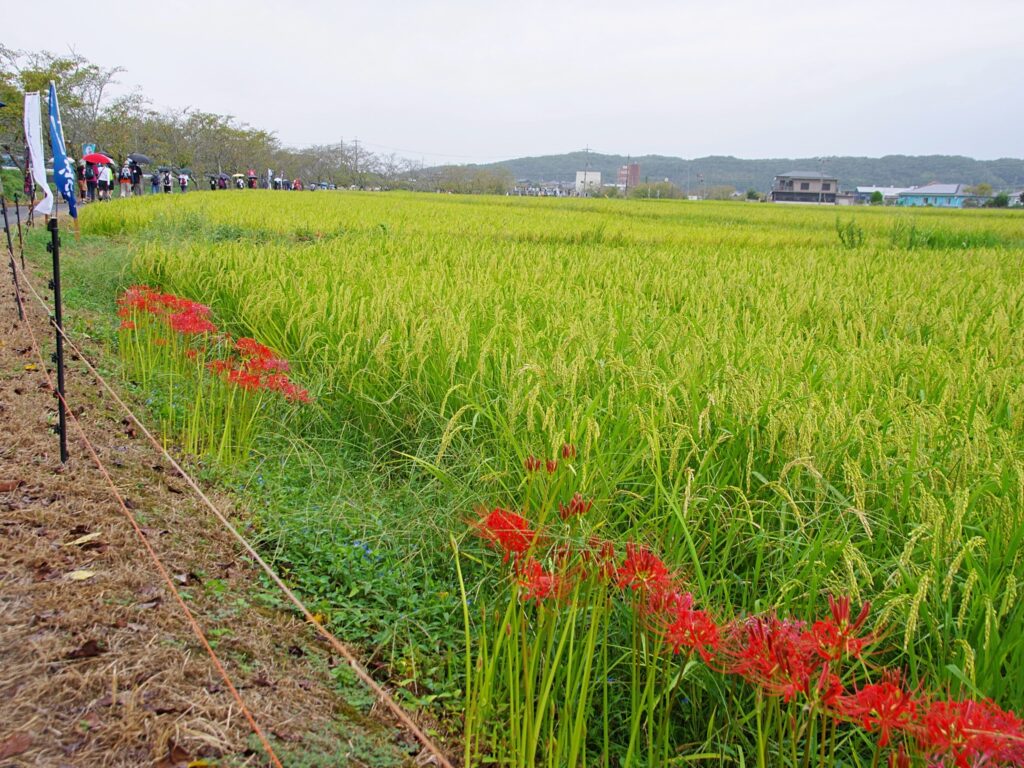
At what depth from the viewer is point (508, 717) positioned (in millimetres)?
1751

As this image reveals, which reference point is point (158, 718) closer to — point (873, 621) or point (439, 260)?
point (873, 621)

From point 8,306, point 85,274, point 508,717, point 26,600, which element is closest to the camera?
point 508,717

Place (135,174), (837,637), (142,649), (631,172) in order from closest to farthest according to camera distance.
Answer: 1. (837,637)
2. (142,649)
3. (135,174)
4. (631,172)

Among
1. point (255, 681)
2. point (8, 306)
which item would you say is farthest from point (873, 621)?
point (8, 306)

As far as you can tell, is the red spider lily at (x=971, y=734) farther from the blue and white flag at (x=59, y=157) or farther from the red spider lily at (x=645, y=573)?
the blue and white flag at (x=59, y=157)

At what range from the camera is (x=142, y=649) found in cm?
176

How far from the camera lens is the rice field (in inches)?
68.4

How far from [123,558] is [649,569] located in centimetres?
158

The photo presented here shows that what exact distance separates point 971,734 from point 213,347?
12.3ft

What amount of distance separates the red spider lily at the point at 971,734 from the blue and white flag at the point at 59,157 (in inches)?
131

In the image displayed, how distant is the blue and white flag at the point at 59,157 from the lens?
3.09 m

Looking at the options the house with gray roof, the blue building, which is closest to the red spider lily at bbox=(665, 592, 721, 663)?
the blue building

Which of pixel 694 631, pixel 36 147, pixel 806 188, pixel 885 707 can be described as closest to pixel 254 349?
pixel 36 147

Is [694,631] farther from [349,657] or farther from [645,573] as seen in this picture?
[349,657]
